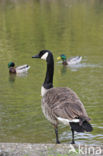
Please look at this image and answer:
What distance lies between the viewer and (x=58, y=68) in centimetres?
1595

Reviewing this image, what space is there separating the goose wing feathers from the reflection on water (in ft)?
6.13

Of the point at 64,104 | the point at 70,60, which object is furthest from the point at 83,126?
the point at 70,60

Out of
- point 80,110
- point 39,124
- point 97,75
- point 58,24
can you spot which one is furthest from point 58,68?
point 58,24

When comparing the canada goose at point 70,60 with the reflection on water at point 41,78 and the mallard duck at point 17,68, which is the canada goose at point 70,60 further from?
the mallard duck at point 17,68

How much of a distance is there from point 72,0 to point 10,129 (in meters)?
54.0

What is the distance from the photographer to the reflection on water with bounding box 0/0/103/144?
8398mm

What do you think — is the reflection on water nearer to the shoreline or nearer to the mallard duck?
the mallard duck

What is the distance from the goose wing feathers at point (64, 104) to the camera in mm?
5492

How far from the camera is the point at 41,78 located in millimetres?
13617

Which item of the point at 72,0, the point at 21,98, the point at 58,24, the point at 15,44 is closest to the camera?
the point at 21,98

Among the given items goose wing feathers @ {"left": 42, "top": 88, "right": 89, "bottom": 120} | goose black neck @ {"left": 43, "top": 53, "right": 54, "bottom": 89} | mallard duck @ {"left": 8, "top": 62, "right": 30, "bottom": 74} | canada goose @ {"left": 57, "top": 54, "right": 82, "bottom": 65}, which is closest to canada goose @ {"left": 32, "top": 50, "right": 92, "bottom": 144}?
goose wing feathers @ {"left": 42, "top": 88, "right": 89, "bottom": 120}

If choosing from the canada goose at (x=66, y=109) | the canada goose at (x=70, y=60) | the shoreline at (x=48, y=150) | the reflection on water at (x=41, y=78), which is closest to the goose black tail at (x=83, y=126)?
the canada goose at (x=66, y=109)

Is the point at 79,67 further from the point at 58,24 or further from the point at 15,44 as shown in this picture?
the point at 58,24

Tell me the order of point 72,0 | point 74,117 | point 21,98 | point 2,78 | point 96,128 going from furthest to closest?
point 72,0 < point 2,78 < point 21,98 < point 96,128 < point 74,117
